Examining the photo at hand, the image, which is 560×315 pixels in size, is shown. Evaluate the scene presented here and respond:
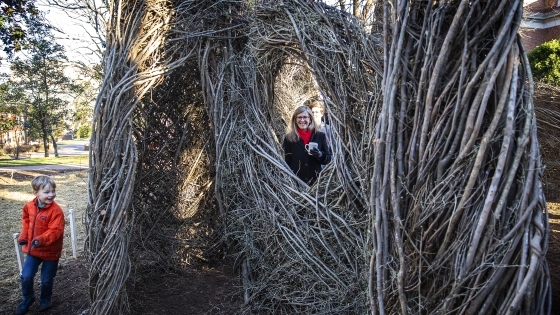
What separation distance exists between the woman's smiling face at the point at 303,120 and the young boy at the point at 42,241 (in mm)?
2380

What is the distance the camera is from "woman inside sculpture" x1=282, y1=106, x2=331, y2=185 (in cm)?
409

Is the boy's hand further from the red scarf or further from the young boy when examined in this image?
the young boy

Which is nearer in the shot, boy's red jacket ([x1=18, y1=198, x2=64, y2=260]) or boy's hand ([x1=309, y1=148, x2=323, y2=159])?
boy's red jacket ([x1=18, y1=198, x2=64, y2=260])

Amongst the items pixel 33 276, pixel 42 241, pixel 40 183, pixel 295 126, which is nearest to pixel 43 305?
pixel 33 276

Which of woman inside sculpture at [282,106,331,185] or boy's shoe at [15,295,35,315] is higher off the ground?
woman inside sculpture at [282,106,331,185]

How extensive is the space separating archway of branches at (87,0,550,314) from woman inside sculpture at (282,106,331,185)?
34 cm

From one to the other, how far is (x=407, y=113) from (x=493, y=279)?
34.7 inches

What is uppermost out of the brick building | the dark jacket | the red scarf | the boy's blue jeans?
the brick building

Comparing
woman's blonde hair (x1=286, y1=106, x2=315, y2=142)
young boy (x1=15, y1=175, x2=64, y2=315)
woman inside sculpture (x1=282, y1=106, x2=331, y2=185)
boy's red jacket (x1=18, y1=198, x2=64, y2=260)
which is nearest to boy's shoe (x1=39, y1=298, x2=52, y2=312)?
young boy (x1=15, y1=175, x2=64, y2=315)

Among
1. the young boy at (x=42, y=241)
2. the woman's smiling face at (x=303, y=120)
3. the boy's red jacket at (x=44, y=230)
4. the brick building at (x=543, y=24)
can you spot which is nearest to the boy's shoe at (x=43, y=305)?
the young boy at (x=42, y=241)

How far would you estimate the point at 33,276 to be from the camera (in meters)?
3.72

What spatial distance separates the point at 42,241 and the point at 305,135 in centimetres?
259

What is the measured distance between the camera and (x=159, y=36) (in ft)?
12.0

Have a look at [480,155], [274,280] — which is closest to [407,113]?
[480,155]
